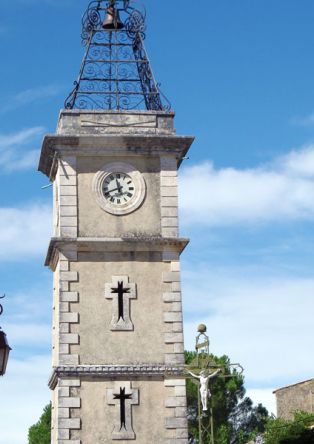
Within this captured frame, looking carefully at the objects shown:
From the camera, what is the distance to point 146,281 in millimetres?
25922

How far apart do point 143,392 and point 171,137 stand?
6214 millimetres

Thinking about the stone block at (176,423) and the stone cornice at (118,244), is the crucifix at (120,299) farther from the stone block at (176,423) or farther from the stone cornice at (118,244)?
the stone block at (176,423)

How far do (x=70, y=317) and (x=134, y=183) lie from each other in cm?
372

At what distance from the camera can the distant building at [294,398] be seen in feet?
136

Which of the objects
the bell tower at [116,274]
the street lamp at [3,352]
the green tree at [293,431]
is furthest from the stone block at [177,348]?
the street lamp at [3,352]

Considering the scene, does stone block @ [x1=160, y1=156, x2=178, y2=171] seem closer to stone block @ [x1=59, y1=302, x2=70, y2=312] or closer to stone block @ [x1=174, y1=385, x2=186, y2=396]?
stone block @ [x1=59, y1=302, x2=70, y2=312]

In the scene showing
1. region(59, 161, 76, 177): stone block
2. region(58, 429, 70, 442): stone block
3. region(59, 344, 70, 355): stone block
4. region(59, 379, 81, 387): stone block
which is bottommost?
region(58, 429, 70, 442): stone block

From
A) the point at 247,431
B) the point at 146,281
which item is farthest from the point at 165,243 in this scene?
the point at 247,431

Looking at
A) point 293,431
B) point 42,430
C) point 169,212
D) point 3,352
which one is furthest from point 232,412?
point 3,352

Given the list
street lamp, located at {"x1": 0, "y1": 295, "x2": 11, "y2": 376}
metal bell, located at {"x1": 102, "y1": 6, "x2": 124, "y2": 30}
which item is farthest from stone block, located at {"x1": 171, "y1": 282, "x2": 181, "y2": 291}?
street lamp, located at {"x1": 0, "y1": 295, "x2": 11, "y2": 376}

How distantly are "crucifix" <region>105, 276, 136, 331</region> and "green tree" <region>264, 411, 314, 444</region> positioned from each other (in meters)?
9.14

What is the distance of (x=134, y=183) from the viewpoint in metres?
26.7

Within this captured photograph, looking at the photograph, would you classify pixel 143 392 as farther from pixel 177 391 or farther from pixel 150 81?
pixel 150 81

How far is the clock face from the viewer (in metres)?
26.5
